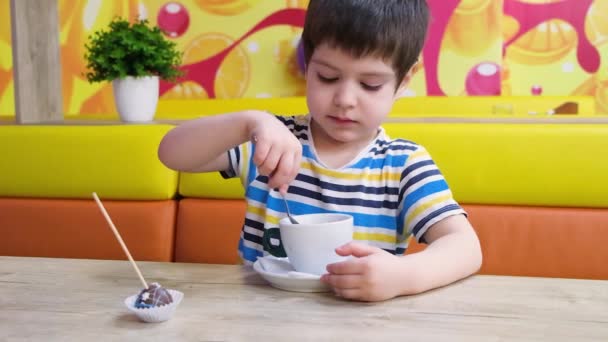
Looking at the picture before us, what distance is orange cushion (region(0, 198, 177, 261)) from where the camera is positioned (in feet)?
5.56

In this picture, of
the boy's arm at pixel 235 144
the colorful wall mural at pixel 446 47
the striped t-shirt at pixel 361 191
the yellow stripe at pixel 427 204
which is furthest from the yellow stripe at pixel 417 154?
the colorful wall mural at pixel 446 47

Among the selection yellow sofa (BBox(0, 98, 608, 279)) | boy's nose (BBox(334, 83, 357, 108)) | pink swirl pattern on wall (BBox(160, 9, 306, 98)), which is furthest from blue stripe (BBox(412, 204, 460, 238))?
pink swirl pattern on wall (BBox(160, 9, 306, 98))

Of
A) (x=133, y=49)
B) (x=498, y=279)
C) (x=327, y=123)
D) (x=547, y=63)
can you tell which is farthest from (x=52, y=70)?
(x=547, y=63)

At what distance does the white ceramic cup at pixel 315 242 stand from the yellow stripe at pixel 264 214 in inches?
11.9

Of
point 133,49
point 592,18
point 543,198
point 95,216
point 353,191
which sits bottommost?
point 95,216

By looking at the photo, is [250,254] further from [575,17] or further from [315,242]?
[575,17]

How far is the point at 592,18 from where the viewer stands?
446 centimetres

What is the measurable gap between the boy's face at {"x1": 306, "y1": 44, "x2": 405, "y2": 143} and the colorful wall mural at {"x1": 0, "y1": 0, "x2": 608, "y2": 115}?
3668 mm

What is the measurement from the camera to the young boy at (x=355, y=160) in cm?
73

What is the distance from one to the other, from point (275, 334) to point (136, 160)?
123 centimetres

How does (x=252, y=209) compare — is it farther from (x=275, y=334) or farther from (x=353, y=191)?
(x=275, y=334)

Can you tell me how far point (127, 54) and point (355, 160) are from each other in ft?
3.95

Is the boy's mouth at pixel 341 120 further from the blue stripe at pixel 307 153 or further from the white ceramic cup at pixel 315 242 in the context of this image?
the white ceramic cup at pixel 315 242

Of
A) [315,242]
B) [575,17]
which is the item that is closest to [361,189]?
[315,242]
